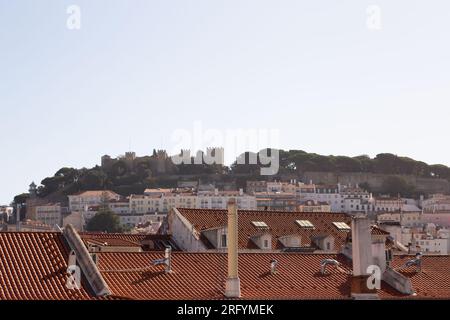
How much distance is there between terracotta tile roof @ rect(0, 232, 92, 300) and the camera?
22531mm

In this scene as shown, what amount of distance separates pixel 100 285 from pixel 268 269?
8.86m

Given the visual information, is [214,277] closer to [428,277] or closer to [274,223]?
[428,277]

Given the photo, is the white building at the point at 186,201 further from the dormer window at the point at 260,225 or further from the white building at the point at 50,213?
the dormer window at the point at 260,225

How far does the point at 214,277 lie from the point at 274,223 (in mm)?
15322

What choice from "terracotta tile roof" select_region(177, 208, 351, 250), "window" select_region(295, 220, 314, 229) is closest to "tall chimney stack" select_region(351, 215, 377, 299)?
"terracotta tile roof" select_region(177, 208, 351, 250)

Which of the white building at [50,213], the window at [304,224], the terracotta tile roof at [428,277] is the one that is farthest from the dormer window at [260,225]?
the white building at [50,213]

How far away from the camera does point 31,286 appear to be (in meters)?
22.8

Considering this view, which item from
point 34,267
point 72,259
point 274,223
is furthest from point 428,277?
point 34,267

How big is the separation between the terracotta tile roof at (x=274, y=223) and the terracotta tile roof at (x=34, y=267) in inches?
661

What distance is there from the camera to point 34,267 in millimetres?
23625

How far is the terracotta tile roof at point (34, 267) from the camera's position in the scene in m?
22.5
